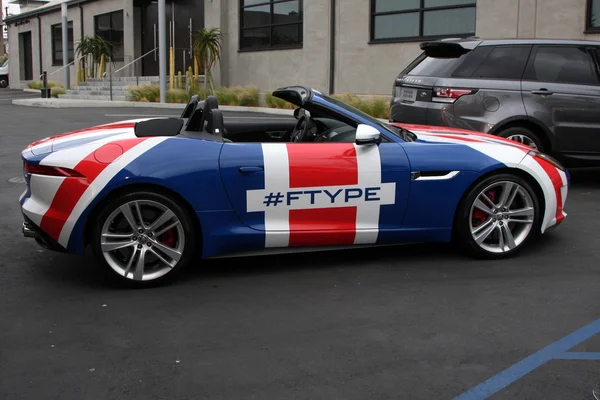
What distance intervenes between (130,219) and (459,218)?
2462 millimetres

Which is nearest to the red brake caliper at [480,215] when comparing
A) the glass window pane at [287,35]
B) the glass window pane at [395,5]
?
the glass window pane at [395,5]

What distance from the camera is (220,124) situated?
5195 mm

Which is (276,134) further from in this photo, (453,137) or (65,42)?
(65,42)

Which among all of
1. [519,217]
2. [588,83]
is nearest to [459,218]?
[519,217]

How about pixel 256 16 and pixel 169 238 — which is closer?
pixel 169 238

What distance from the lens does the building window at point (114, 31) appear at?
107 feet

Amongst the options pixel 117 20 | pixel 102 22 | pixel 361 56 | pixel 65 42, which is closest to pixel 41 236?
pixel 361 56

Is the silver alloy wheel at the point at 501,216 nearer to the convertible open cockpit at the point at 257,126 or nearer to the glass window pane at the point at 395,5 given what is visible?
the convertible open cockpit at the point at 257,126

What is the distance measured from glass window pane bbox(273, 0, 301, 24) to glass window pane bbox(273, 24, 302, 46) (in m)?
0.21

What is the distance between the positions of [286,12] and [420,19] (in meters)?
5.69

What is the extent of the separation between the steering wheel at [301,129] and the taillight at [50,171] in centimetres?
181

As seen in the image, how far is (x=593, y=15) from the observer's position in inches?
604

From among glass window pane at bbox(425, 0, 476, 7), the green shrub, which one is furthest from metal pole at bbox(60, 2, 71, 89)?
glass window pane at bbox(425, 0, 476, 7)

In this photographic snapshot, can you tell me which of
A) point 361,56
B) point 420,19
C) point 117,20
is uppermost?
point 117,20
